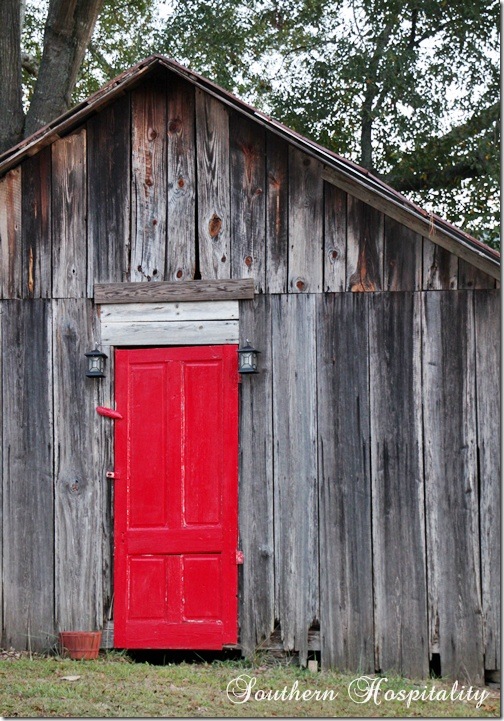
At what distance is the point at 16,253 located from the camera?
899 centimetres

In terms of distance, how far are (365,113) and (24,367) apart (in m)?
8.81

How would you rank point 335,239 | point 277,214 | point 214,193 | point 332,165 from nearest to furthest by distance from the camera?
point 332,165, point 335,239, point 277,214, point 214,193

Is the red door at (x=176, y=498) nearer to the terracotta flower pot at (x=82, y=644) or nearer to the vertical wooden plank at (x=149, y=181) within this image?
the terracotta flower pot at (x=82, y=644)

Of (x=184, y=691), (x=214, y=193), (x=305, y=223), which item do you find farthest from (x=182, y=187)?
(x=184, y=691)

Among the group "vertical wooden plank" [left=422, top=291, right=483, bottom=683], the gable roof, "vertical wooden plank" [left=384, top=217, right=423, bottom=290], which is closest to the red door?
"vertical wooden plank" [left=384, top=217, right=423, bottom=290]

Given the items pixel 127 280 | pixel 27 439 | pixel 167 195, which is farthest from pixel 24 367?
pixel 167 195

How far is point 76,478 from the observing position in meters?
8.77

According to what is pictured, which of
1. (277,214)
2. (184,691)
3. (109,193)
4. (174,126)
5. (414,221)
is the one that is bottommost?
(184,691)

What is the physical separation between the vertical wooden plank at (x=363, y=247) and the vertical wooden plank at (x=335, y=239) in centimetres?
4

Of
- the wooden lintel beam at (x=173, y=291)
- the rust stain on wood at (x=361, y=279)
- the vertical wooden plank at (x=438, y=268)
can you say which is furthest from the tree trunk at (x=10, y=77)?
the vertical wooden plank at (x=438, y=268)

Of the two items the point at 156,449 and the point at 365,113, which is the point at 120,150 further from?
the point at 365,113

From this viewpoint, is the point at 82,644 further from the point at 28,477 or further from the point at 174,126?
the point at 174,126

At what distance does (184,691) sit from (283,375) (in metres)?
2.64

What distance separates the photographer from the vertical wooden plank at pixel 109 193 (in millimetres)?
8883
